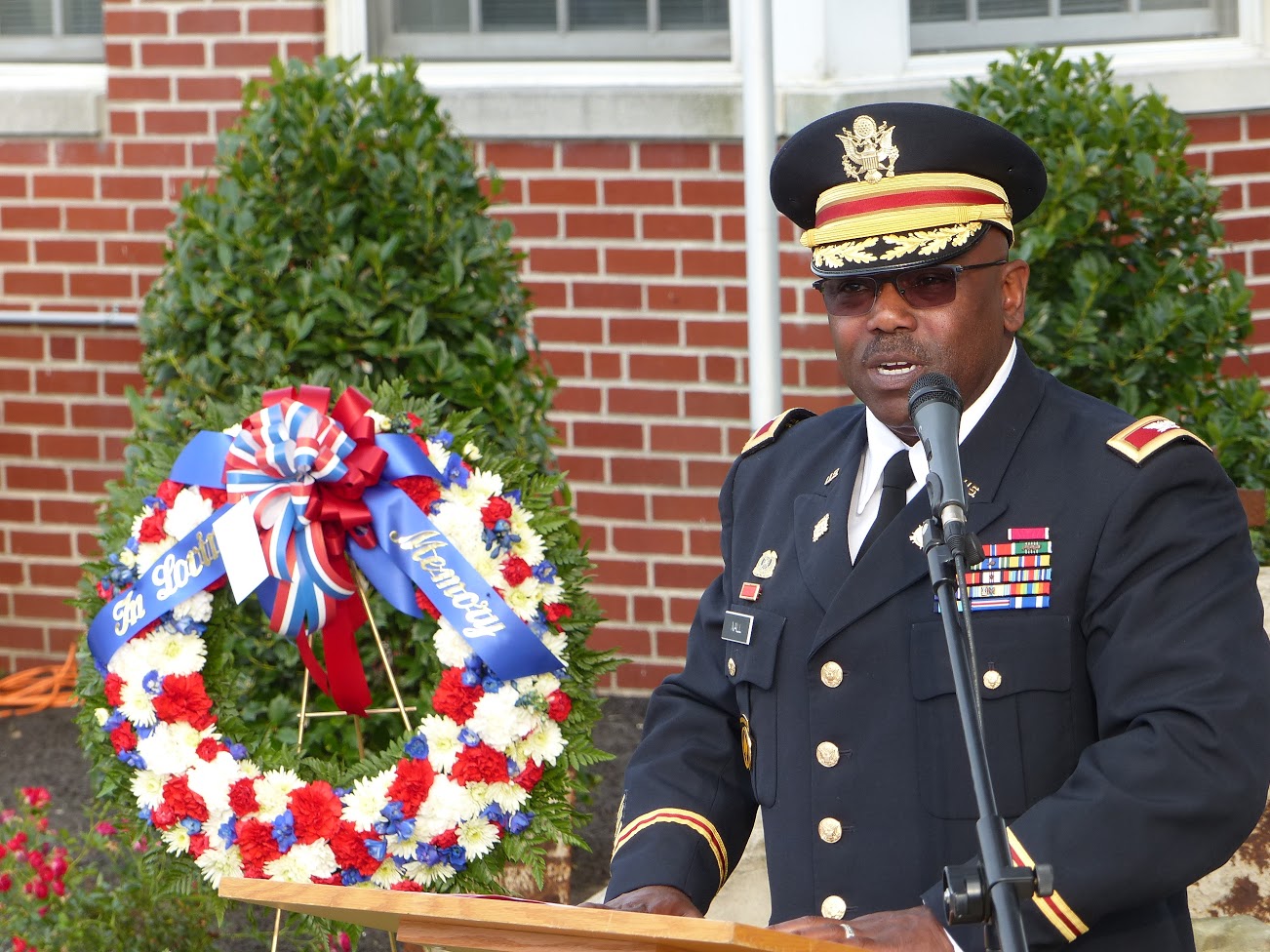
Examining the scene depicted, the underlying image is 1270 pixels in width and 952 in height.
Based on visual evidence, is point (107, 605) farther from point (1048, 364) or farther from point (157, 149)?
point (157, 149)

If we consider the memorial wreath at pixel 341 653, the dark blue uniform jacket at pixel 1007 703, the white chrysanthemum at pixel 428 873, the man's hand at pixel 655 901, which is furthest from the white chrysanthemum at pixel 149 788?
the man's hand at pixel 655 901

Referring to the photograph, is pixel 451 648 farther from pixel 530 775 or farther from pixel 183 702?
pixel 183 702

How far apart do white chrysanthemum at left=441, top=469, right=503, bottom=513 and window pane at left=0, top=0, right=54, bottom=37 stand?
3851 mm

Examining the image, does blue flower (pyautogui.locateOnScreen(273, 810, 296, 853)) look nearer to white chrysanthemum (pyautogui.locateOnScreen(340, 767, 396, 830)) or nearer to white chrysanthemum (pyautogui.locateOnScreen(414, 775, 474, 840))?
white chrysanthemum (pyautogui.locateOnScreen(340, 767, 396, 830))

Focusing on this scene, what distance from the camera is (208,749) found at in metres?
3.83

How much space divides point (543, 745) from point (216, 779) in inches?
28.7

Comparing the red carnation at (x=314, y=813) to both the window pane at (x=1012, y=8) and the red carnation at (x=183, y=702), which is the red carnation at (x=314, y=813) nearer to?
the red carnation at (x=183, y=702)

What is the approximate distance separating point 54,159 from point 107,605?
3169mm

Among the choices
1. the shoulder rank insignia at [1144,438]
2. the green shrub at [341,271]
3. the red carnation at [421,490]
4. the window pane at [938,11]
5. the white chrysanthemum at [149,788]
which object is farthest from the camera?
the window pane at [938,11]

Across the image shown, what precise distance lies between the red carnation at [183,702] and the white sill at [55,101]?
3.27 meters

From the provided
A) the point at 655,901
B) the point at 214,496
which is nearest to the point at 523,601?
the point at 214,496

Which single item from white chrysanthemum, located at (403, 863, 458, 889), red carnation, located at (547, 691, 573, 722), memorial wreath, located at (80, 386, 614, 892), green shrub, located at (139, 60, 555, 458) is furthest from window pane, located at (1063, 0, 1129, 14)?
white chrysanthemum, located at (403, 863, 458, 889)

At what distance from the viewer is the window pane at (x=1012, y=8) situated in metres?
5.82

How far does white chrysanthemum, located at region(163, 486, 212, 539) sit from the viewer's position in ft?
12.9
